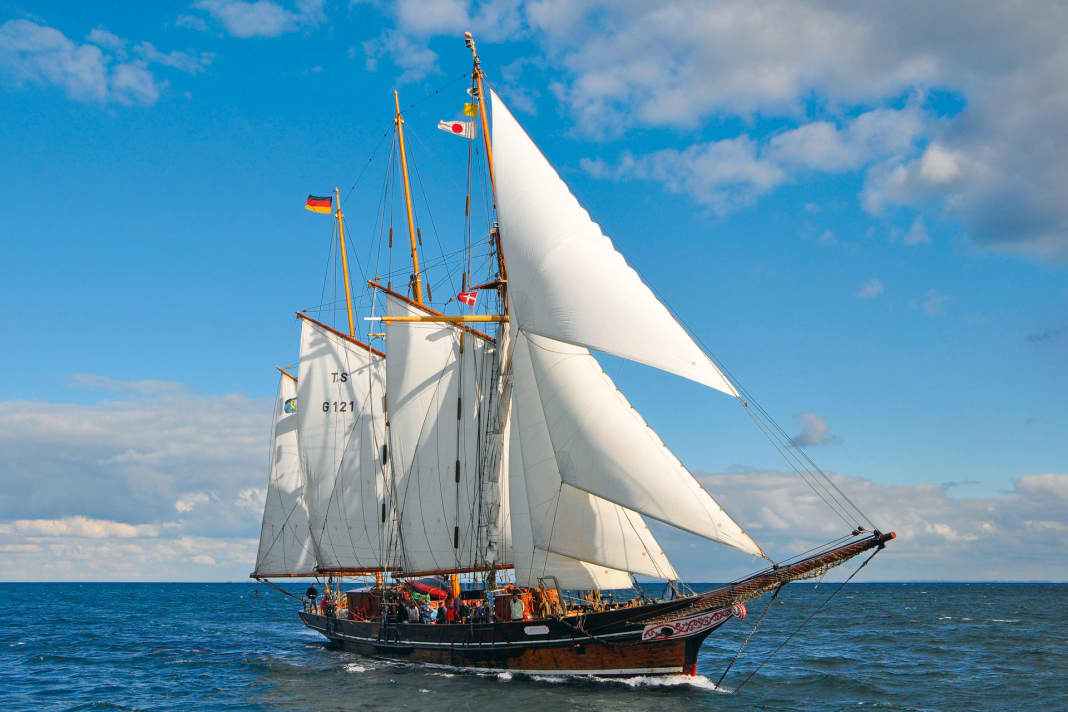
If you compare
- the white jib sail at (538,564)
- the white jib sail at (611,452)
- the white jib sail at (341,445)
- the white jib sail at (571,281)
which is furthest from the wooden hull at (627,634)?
the white jib sail at (341,445)

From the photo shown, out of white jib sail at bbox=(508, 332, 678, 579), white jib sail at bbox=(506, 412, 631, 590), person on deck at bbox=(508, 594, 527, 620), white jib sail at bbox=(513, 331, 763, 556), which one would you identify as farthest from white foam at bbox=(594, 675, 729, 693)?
white jib sail at bbox=(513, 331, 763, 556)

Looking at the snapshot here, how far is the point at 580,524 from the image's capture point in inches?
1309

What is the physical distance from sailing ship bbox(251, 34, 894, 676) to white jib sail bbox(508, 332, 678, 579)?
60 mm

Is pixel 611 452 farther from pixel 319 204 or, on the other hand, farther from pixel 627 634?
pixel 319 204

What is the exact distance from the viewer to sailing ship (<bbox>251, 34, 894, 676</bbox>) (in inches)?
1200

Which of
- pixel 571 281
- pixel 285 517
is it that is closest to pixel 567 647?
pixel 571 281

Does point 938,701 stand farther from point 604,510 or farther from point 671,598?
point 604,510

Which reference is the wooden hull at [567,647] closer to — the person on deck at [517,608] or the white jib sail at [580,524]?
the person on deck at [517,608]

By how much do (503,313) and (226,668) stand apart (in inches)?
946

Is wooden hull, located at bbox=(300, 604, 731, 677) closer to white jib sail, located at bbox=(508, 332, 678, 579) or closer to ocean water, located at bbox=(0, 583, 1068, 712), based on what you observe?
ocean water, located at bbox=(0, 583, 1068, 712)

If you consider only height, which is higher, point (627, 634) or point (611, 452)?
point (611, 452)

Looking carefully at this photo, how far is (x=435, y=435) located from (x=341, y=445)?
11.0 metres

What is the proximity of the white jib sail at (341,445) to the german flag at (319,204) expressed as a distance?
27.9 ft

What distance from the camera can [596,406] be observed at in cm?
3159
